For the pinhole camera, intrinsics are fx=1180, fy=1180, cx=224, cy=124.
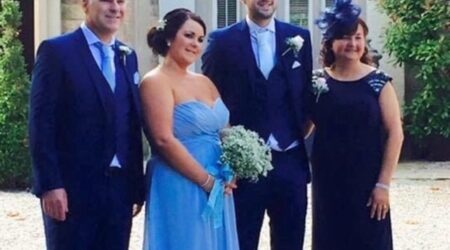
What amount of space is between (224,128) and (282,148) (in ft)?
1.27

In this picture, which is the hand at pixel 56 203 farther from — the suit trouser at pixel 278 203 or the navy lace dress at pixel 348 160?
the navy lace dress at pixel 348 160

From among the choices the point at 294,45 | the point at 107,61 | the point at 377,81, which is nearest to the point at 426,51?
the point at 377,81

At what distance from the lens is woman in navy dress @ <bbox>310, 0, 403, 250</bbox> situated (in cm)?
668

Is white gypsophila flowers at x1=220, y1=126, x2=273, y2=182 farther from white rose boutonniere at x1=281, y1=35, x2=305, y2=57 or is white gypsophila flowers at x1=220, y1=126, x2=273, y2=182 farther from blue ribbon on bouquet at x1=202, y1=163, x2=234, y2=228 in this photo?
white rose boutonniere at x1=281, y1=35, x2=305, y2=57

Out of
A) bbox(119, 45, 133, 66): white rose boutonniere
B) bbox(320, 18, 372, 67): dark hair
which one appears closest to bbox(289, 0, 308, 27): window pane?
bbox(320, 18, 372, 67): dark hair

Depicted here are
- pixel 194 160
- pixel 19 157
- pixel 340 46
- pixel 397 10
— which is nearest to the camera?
pixel 194 160

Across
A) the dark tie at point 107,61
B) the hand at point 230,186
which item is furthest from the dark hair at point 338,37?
the dark tie at point 107,61

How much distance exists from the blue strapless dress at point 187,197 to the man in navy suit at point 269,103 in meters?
0.26

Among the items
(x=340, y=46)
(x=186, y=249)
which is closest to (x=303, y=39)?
(x=340, y=46)

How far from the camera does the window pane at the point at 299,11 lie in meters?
15.4

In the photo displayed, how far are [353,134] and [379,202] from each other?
42 cm

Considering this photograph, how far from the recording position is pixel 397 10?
14742 millimetres

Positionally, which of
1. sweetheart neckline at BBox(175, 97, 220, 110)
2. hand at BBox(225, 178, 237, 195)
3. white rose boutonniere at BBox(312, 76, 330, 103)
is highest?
white rose boutonniere at BBox(312, 76, 330, 103)

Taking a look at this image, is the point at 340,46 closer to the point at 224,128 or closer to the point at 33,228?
the point at 224,128
